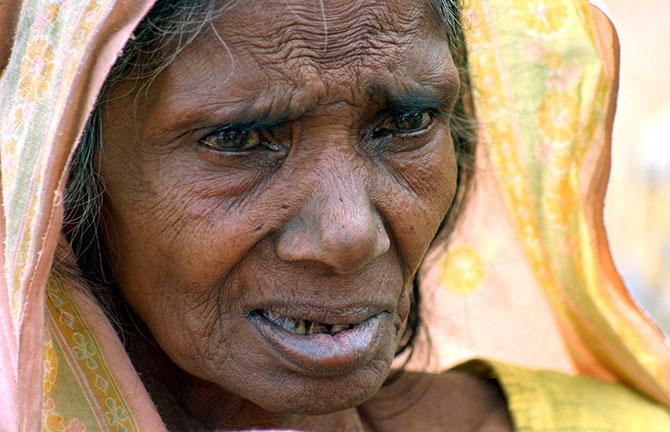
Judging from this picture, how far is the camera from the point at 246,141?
206cm

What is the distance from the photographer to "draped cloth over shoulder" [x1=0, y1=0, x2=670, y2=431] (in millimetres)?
1909

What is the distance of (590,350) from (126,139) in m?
1.33

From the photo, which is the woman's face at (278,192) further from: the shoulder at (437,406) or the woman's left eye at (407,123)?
the shoulder at (437,406)

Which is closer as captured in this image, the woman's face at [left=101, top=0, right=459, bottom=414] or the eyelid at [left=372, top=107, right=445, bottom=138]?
the woman's face at [left=101, top=0, right=459, bottom=414]

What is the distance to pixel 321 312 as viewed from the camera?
2.04 metres

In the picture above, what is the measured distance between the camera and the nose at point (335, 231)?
1.95m

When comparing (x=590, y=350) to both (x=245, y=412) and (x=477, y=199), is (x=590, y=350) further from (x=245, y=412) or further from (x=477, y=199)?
(x=245, y=412)

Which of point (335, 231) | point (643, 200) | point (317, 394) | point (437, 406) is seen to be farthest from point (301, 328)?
point (643, 200)

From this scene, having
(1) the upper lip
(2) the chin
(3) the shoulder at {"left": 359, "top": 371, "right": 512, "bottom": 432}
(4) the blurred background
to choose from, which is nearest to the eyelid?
(1) the upper lip

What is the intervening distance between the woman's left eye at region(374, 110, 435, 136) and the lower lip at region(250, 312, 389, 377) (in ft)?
1.25

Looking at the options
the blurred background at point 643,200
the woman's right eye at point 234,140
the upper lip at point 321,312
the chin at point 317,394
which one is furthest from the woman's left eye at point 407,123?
the blurred background at point 643,200

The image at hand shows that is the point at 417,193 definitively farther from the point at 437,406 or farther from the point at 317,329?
the point at 437,406

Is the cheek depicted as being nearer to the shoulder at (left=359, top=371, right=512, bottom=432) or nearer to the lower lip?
the lower lip

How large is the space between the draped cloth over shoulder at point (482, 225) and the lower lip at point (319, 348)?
0.90 feet
